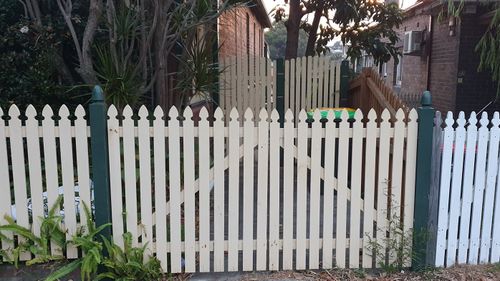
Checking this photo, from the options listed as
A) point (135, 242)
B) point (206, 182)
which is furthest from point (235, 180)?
point (135, 242)

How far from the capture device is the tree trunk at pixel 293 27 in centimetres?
1153

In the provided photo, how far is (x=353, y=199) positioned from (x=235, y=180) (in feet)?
3.26

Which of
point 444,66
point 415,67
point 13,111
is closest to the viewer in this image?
point 13,111

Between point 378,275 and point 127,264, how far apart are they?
204 centimetres

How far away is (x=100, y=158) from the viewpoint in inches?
142

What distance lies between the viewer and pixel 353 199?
388cm

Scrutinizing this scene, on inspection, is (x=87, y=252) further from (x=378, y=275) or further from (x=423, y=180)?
(x=423, y=180)

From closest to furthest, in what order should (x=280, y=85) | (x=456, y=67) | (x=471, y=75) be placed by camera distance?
(x=280, y=85) → (x=471, y=75) → (x=456, y=67)

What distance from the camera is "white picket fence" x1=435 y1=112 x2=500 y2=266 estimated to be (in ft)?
12.5

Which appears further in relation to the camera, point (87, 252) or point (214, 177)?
point (214, 177)

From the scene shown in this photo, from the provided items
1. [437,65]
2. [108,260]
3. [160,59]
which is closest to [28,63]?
[160,59]

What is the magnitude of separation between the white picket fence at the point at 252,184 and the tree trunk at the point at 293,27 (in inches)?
318

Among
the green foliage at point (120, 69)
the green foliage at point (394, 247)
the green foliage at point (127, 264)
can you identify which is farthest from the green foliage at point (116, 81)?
the green foliage at point (394, 247)

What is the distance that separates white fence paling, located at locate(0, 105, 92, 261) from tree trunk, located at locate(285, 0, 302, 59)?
8495 millimetres
